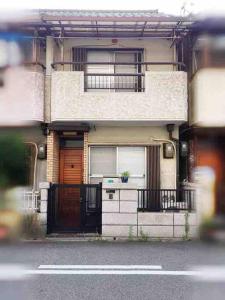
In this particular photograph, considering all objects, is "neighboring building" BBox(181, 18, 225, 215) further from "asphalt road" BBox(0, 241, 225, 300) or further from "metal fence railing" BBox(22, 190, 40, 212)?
"metal fence railing" BBox(22, 190, 40, 212)

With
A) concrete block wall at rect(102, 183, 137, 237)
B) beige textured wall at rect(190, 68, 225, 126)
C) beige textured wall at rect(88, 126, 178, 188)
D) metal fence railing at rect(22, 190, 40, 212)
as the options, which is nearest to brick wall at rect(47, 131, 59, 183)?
metal fence railing at rect(22, 190, 40, 212)

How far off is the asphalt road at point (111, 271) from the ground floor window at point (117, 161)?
7.61ft

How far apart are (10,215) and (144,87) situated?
9.96m

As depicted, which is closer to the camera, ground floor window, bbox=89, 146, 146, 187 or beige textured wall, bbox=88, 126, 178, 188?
beige textured wall, bbox=88, 126, 178, 188

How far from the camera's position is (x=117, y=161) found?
11.3 m

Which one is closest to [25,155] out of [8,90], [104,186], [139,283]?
[8,90]

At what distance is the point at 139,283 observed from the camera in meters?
6.09

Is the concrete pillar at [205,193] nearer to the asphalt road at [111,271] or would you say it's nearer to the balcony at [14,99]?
the asphalt road at [111,271]

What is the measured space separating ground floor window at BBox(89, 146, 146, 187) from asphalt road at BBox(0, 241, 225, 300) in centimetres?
232

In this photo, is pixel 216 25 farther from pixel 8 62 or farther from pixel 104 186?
pixel 104 186

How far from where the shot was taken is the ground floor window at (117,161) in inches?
447

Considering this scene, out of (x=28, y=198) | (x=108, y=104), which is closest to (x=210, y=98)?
(x=28, y=198)

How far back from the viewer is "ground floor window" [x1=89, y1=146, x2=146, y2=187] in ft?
37.2

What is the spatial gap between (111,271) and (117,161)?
4.84 metres
